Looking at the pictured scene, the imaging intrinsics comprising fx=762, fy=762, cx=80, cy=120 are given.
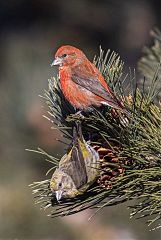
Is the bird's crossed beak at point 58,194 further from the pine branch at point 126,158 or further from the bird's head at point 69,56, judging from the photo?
the bird's head at point 69,56

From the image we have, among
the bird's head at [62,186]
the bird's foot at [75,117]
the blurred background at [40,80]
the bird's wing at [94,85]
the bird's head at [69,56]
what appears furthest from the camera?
the blurred background at [40,80]

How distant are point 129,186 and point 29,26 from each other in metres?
7.17

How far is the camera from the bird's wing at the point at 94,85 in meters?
2.01

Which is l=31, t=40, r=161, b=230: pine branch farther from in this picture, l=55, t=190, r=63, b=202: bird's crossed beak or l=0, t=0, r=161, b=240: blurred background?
l=0, t=0, r=161, b=240: blurred background

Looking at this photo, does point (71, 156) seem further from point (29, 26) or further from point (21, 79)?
point (29, 26)

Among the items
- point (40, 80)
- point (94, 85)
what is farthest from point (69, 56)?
point (40, 80)

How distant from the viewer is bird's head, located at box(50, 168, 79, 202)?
1.70 metres

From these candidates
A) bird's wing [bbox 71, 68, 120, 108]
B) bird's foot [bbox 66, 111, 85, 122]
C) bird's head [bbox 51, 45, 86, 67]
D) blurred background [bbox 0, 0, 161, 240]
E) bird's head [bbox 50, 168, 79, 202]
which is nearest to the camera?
bird's head [bbox 50, 168, 79, 202]

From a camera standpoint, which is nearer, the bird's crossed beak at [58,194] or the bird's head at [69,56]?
the bird's crossed beak at [58,194]

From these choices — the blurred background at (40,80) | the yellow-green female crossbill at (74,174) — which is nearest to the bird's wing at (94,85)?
the yellow-green female crossbill at (74,174)

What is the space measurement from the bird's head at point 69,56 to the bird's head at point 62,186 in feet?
2.98

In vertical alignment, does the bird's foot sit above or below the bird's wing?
below

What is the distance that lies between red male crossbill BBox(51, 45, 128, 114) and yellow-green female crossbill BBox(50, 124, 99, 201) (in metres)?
0.20

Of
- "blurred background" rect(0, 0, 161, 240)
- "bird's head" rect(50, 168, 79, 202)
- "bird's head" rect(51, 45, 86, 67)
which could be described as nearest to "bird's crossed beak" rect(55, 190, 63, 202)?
"bird's head" rect(50, 168, 79, 202)
